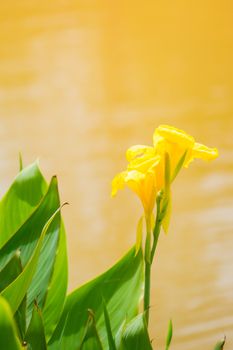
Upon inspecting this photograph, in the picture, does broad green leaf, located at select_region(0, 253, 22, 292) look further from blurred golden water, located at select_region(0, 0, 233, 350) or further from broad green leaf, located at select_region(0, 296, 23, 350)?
blurred golden water, located at select_region(0, 0, 233, 350)

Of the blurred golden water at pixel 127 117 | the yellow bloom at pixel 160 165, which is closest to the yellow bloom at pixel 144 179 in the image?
the yellow bloom at pixel 160 165

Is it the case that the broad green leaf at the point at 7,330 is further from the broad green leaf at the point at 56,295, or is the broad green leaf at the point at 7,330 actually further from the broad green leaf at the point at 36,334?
the broad green leaf at the point at 56,295

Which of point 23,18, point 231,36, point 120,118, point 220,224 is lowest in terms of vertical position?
point 220,224

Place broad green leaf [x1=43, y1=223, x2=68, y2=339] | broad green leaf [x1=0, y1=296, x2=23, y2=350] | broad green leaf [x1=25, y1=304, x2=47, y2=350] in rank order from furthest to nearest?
1. broad green leaf [x1=43, y1=223, x2=68, y2=339]
2. broad green leaf [x1=25, y1=304, x2=47, y2=350]
3. broad green leaf [x1=0, y1=296, x2=23, y2=350]

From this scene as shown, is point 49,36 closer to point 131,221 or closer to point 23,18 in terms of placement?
point 23,18

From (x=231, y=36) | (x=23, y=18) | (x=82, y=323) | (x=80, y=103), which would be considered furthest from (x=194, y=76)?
(x=82, y=323)

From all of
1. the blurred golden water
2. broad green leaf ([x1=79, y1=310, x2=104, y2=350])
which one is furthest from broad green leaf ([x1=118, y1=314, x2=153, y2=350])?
the blurred golden water
